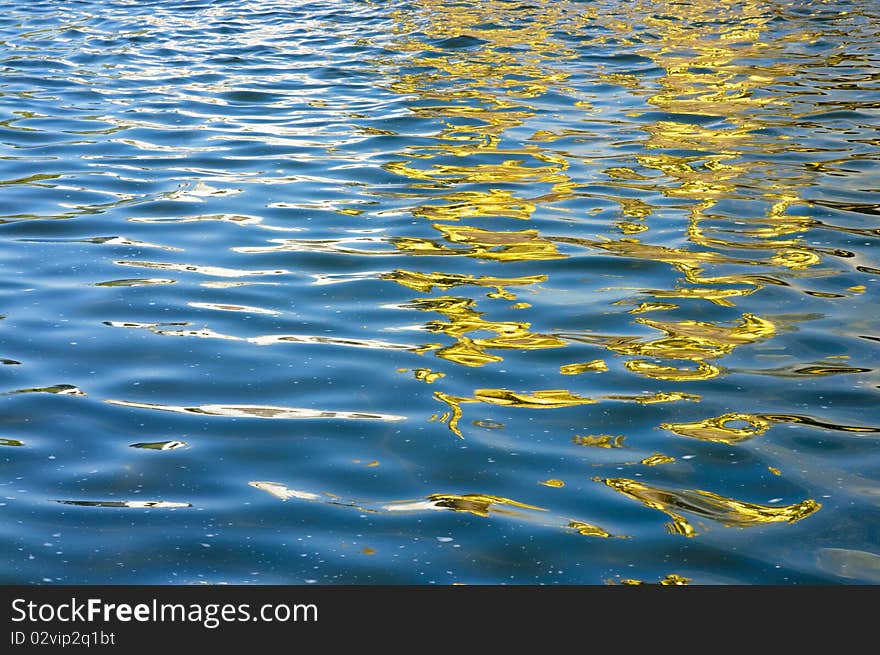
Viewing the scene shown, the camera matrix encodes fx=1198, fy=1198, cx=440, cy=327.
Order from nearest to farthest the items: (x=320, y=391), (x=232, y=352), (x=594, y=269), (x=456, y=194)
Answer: (x=320, y=391) < (x=232, y=352) < (x=594, y=269) < (x=456, y=194)

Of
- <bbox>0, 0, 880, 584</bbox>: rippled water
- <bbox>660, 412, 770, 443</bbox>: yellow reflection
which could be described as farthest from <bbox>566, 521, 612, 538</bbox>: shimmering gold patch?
<bbox>660, 412, 770, 443</bbox>: yellow reflection

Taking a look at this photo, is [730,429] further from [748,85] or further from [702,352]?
[748,85]

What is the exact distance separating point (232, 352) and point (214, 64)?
6.19m

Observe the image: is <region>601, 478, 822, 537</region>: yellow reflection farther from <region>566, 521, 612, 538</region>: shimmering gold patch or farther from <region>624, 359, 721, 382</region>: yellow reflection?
<region>624, 359, 721, 382</region>: yellow reflection

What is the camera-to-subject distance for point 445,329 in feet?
15.2

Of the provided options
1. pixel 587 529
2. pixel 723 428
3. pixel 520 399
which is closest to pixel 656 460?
pixel 723 428

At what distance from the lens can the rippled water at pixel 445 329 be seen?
3.27 m

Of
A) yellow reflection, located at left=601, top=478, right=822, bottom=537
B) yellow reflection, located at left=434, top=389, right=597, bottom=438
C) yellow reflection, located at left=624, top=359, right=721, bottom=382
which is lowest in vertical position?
yellow reflection, located at left=601, top=478, right=822, bottom=537

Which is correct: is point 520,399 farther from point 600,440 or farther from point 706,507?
point 706,507

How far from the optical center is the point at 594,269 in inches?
207

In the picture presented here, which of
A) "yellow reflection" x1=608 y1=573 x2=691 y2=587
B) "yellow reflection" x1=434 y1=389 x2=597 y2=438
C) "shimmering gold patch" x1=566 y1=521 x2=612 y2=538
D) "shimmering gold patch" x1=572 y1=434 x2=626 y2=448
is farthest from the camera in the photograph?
"yellow reflection" x1=434 y1=389 x2=597 y2=438

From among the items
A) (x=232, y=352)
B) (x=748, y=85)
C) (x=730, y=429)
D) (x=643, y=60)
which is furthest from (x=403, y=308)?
(x=643, y=60)

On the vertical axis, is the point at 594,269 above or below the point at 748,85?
below

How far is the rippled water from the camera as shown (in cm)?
327
